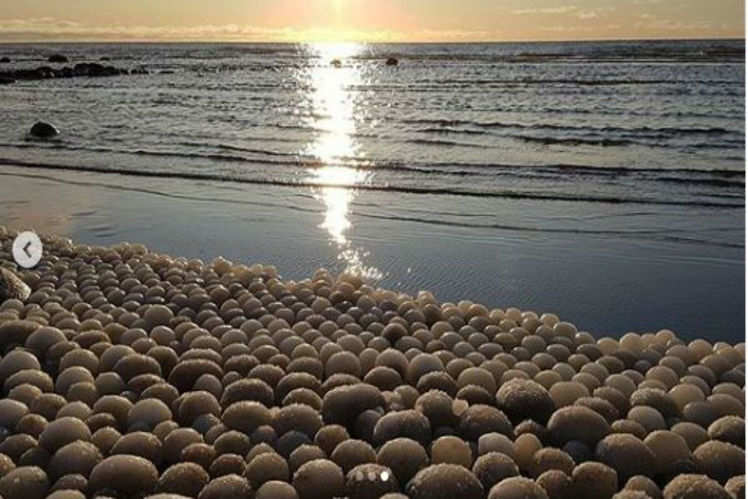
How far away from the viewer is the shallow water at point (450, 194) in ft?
17.8

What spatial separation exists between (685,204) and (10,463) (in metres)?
6.47

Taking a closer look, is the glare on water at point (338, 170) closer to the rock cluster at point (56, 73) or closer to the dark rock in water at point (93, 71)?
the rock cluster at point (56, 73)

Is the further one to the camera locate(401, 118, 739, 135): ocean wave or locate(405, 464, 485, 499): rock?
locate(401, 118, 739, 135): ocean wave

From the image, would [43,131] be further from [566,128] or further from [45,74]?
[45,74]

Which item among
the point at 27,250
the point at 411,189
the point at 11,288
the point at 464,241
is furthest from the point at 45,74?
the point at 11,288

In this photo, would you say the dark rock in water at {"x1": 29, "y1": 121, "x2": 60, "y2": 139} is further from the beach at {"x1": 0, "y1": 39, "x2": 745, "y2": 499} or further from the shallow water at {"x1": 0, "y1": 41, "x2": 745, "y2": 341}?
the beach at {"x1": 0, "y1": 39, "x2": 745, "y2": 499}

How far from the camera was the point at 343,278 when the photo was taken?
15.9ft

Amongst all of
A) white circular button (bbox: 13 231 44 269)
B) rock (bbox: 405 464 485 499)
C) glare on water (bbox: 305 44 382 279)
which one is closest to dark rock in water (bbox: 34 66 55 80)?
glare on water (bbox: 305 44 382 279)

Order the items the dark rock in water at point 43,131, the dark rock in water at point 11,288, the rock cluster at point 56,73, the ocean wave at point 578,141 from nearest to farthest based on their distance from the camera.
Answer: the dark rock in water at point 11,288 < the ocean wave at point 578,141 < the dark rock in water at point 43,131 < the rock cluster at point 56,73

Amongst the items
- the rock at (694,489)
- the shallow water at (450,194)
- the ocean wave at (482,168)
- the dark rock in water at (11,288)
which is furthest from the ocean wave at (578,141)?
the rock at (694,489)

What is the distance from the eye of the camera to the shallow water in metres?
5.43

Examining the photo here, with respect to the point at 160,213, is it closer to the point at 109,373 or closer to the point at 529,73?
the point at 109,373

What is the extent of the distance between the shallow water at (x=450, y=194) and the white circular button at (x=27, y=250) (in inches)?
24.2

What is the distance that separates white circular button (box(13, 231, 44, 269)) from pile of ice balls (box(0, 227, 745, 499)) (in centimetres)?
104
